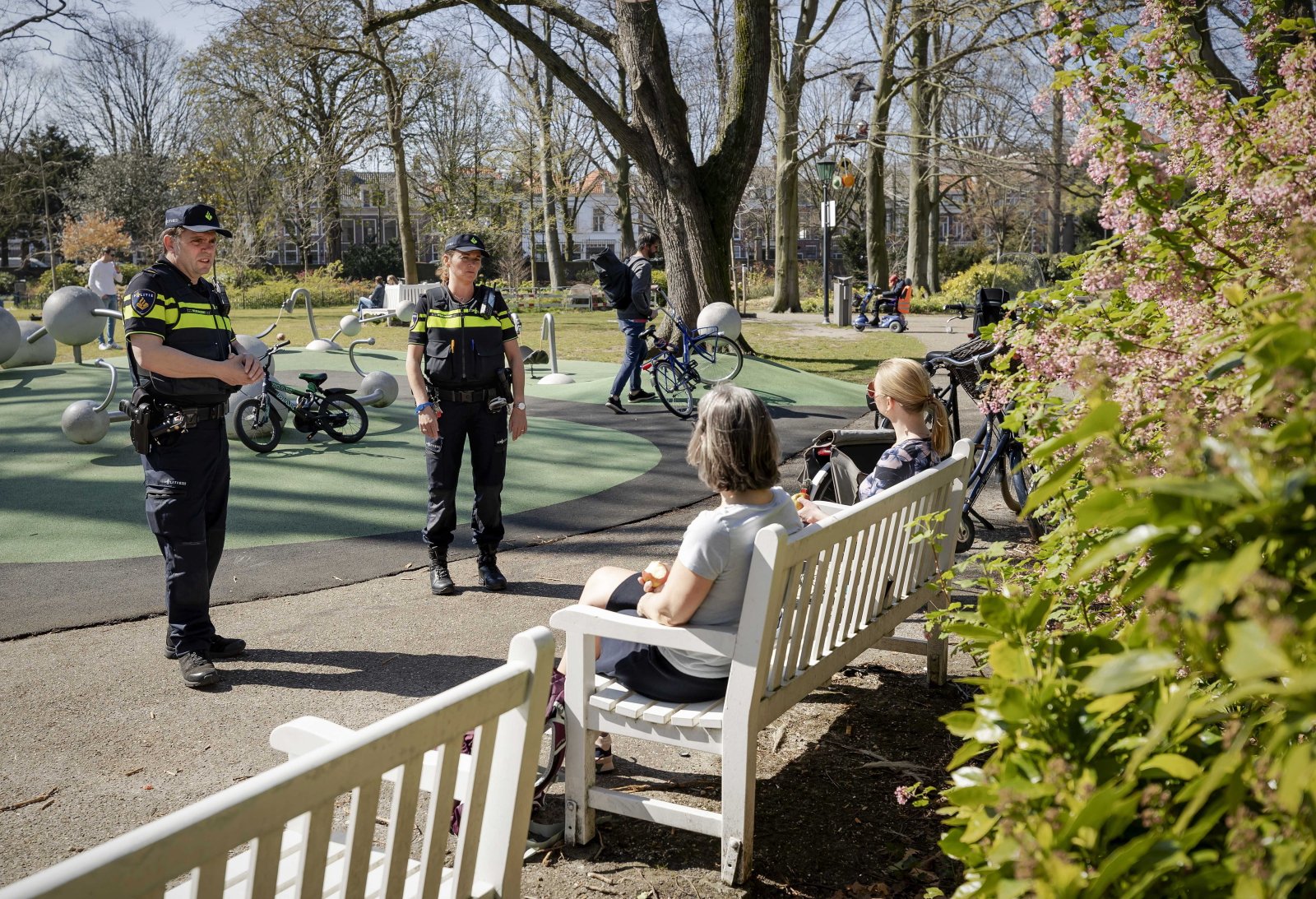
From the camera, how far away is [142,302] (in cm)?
467

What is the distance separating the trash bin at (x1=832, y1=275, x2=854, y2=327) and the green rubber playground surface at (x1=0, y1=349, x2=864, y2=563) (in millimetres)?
14308

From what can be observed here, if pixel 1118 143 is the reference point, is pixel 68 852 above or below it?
below

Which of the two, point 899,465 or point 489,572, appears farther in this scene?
point 489,572

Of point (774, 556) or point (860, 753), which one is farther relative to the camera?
point (860, 753)

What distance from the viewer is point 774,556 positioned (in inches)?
119

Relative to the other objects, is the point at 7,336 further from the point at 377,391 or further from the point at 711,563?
the point at 711,563

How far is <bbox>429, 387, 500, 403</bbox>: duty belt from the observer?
6004 millimetres

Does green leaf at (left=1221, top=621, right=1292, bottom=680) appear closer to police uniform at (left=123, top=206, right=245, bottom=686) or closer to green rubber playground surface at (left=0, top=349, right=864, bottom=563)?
police uniform at (left=123, top=206, right=245, bottom=686)

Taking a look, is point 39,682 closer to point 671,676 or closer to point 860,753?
point 671,676

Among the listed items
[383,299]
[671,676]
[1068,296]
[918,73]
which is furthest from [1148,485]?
[383,299]

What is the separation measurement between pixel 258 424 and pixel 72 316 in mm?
4498

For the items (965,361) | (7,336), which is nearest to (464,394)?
(965,361)

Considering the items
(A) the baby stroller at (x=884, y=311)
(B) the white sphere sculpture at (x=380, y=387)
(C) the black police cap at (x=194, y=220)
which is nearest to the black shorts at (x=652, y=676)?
(C) the black police cap at (x=194, y=220)

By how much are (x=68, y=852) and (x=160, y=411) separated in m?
1.99
